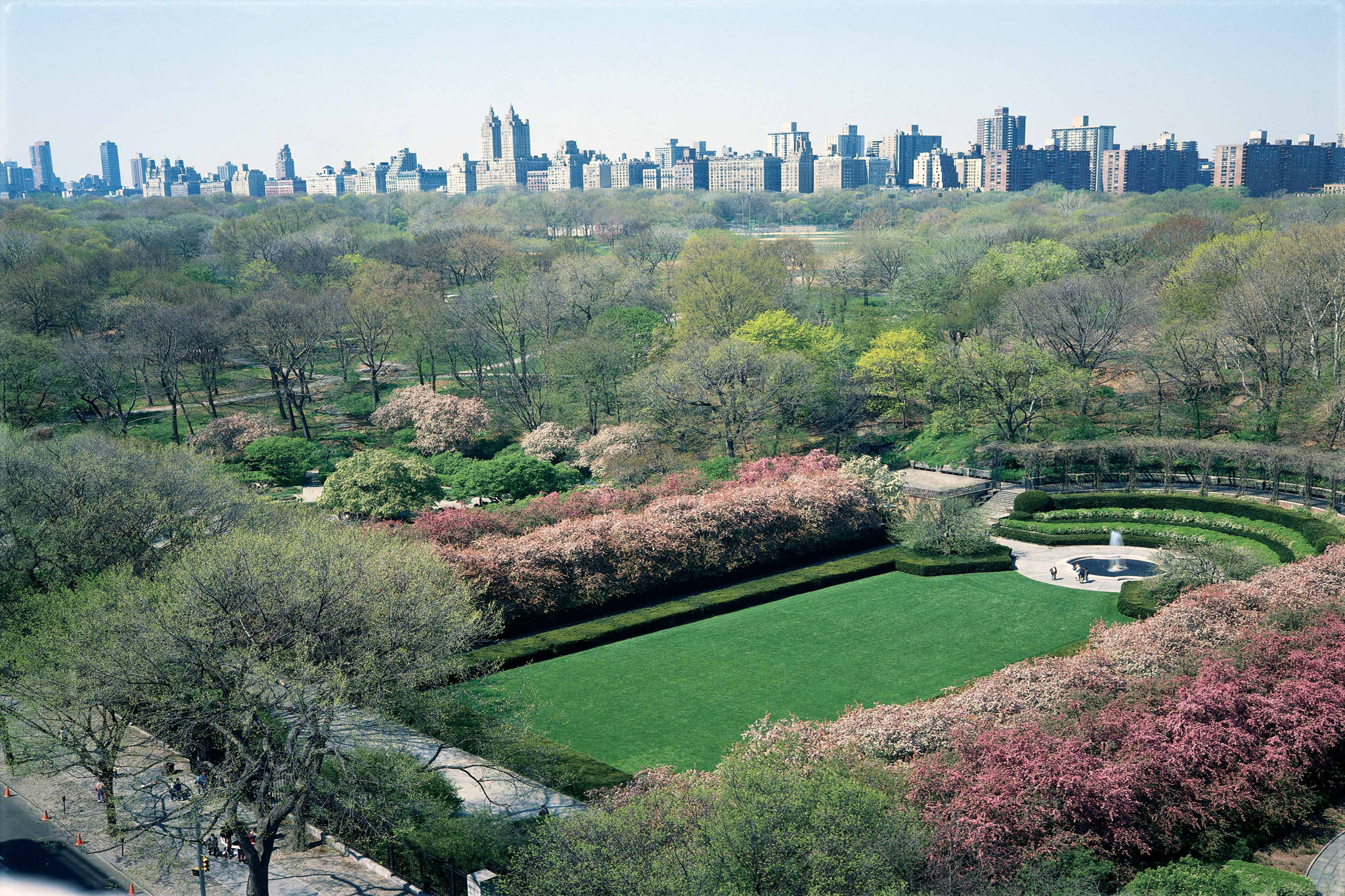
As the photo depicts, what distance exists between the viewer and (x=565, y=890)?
14.7 m

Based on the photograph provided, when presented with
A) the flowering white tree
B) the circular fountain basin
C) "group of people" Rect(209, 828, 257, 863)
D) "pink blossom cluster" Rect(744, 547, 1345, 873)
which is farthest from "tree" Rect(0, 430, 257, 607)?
the circular fountain basin

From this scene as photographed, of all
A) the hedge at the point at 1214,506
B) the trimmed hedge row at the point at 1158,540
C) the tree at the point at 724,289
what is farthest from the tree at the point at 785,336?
the trimmed hedge row at the point at 1158,540

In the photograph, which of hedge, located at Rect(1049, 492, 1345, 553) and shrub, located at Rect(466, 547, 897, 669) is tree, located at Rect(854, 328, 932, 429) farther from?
shrub, located at Rect(466, 547, 897, 669)

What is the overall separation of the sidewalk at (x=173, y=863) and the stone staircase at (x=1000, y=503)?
28.3m

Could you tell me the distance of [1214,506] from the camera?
138 feet

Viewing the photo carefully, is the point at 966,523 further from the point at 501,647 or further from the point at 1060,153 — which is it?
the point at 1060,153

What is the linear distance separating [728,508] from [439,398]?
25.7 meters

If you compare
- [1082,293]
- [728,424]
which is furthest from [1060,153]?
[728,424]

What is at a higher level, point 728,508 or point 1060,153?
point 1060,153

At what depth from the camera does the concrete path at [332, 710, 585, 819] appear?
20891 millimetres

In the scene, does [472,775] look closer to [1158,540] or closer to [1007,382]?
[1158,540]

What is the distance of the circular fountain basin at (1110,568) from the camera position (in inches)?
1448

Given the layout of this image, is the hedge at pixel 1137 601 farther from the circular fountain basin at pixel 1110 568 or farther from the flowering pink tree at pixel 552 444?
the flowering pink tree at pixel 552 444

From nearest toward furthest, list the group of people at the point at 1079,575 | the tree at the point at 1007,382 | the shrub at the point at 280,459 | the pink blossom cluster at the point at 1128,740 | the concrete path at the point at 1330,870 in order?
the pink blossom cluster at the point at 1128,740 < the concrete path at the point at 1330,870 < the group of people at the point at 1079,575 < the shrub at the point at 280,459 < the tree at the point at 1007,382
